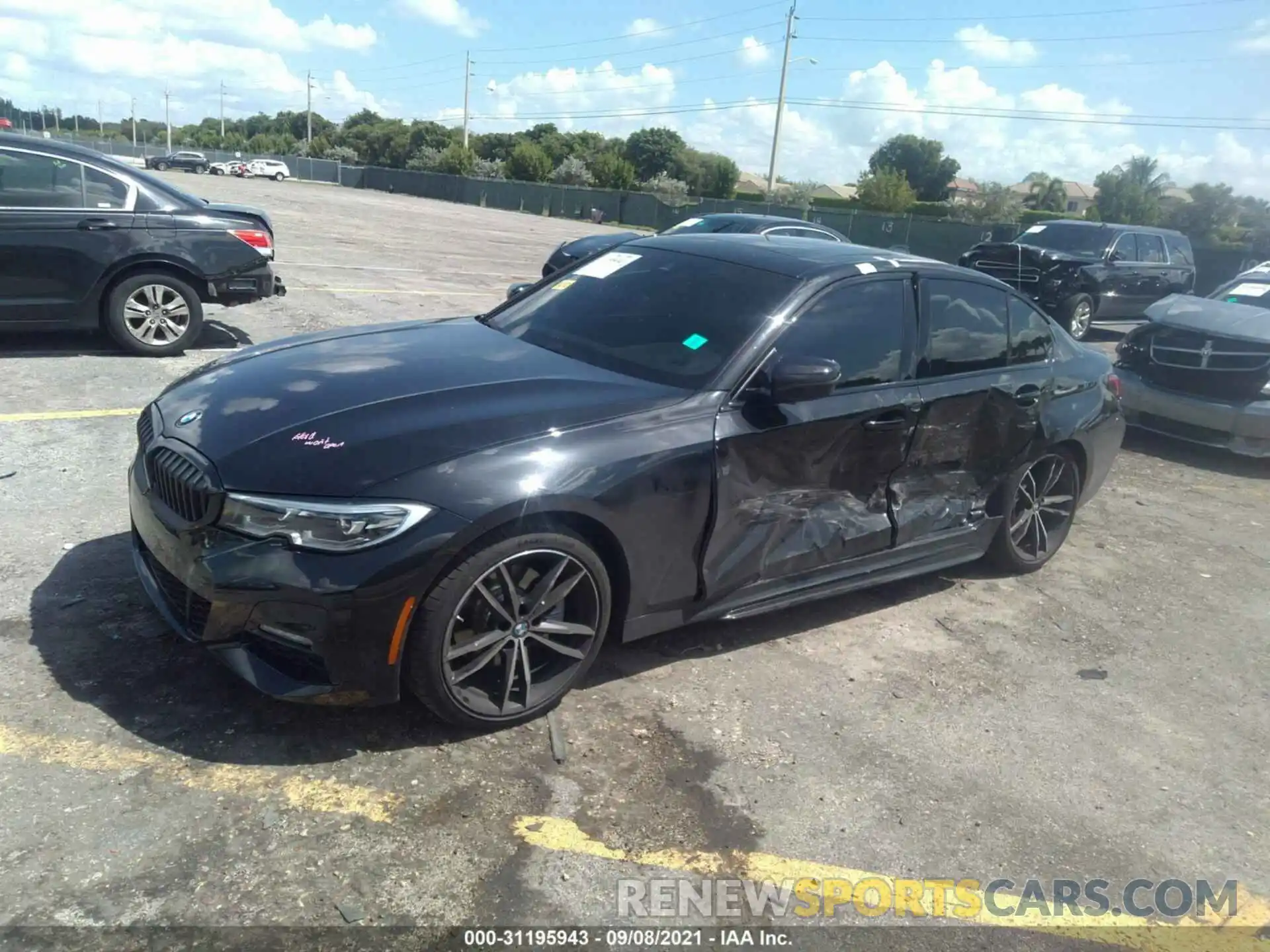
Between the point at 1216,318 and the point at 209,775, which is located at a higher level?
the point at 1216,318

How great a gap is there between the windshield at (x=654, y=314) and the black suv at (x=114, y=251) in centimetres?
445

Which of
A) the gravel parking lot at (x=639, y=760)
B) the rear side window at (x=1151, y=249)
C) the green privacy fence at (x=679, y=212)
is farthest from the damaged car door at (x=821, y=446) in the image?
the rear side window at (x=1151, y=249)

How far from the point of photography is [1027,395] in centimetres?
505

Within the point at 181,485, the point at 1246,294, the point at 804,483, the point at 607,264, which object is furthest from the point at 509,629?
the point at 1246,294

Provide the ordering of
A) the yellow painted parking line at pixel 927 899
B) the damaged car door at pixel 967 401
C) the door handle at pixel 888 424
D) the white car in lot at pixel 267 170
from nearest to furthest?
the yellow painted parking line at pixel 927 899
the door handle at pixel 888 424
the damaged car door at pixel 967 401
the white car in lot at pixel 267 170

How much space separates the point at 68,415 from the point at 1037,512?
601 cm

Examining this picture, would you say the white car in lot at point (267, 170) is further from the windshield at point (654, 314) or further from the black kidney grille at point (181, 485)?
the black kidney grille at point (181, 485)

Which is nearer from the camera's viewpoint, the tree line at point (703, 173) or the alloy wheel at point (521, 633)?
the alloy wheel at point (521, 633)

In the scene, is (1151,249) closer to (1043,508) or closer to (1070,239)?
(1070,239)

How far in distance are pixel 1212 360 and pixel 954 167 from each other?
300ft

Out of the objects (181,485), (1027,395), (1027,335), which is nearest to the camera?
(181,485)

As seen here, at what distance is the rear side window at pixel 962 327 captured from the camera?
4.62 metres

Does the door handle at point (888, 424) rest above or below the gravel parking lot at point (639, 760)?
above

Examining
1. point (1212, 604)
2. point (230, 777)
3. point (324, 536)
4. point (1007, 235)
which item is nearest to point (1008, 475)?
point (1212, 604)
